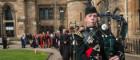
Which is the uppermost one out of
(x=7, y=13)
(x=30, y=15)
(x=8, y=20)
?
(x=7, y=13)

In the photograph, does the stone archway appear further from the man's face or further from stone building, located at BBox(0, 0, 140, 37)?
the man's face

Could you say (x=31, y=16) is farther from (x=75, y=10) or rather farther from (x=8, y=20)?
(x=75, y=10)

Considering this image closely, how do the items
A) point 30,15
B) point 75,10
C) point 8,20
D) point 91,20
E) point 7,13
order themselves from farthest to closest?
1. point 7,13
2. point 8,20
3. point 30,15
4. point 75,10
5. point 91,20

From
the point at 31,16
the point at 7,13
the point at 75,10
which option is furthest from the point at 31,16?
the point at 75,10

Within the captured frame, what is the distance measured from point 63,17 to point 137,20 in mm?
45956

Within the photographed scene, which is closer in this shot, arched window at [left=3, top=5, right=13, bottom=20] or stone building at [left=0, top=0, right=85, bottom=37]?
stone building at [left=0, top=0, right=85, bottom=37]

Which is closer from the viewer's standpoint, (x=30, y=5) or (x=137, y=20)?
(x=137, y=20)

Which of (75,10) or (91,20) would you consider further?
(75,10)

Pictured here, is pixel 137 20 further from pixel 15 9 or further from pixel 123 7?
pixel 15 9

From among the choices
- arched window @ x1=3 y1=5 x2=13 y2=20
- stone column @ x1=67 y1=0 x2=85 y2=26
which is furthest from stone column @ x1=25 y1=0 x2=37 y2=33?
stone column @ x1=67 y1=0 x2=85 y2=26

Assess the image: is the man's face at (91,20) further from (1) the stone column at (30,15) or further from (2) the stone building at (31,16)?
(1) the stone column at (30,15)

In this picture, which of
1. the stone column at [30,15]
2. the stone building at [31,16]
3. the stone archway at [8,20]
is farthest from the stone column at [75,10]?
the stone archway at [8,20]

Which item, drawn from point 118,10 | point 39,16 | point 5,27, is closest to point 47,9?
point 39,16

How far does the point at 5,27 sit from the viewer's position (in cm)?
7612
